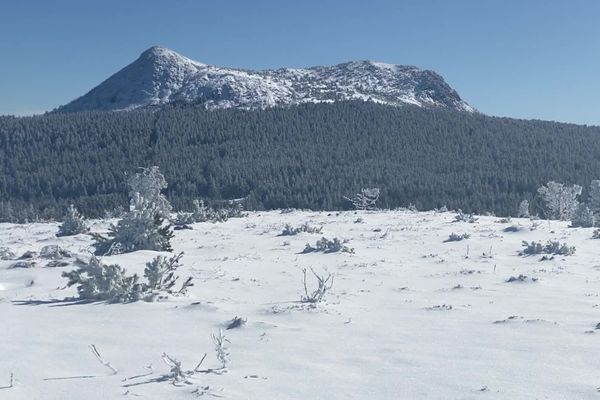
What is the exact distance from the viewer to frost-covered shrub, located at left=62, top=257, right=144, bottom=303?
1109 centimetres

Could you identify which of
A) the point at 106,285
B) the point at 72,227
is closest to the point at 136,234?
the point at 106,285

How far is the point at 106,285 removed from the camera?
11195 millimetres

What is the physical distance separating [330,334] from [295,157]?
10545 centimetres

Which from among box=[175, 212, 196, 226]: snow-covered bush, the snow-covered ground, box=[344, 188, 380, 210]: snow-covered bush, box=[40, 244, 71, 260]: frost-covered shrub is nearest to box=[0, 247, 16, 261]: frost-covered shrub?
box=[40, 244, 71, 260]: frost-covered shrub

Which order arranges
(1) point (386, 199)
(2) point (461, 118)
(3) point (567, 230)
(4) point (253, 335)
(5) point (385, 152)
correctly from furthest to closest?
(2) point (461, 118) < (5) point (385, 152) < (1) point (386, 199) < (3) point (567, 230) < (4) point (253, 335)

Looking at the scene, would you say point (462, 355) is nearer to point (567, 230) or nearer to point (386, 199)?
point (567, 230)

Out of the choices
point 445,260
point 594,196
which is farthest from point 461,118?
point 445,260

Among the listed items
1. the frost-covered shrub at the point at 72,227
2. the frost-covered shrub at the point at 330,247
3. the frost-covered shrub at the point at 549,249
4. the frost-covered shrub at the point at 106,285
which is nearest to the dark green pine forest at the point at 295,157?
the frost-covered shrub at the point at 72,227

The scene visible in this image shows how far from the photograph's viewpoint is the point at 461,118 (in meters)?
145

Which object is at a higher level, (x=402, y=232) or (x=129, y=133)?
(x=129, y=133)

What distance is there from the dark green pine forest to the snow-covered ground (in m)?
64.8

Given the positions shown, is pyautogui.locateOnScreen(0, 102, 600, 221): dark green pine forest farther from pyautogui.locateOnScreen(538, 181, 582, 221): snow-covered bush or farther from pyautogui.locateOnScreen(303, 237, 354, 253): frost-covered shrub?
pyautogui.locateOnScreen(303, 237, 354, 253): frost-covered shrub

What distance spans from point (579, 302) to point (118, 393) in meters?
8.82

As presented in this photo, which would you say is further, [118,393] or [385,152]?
[385,152]
